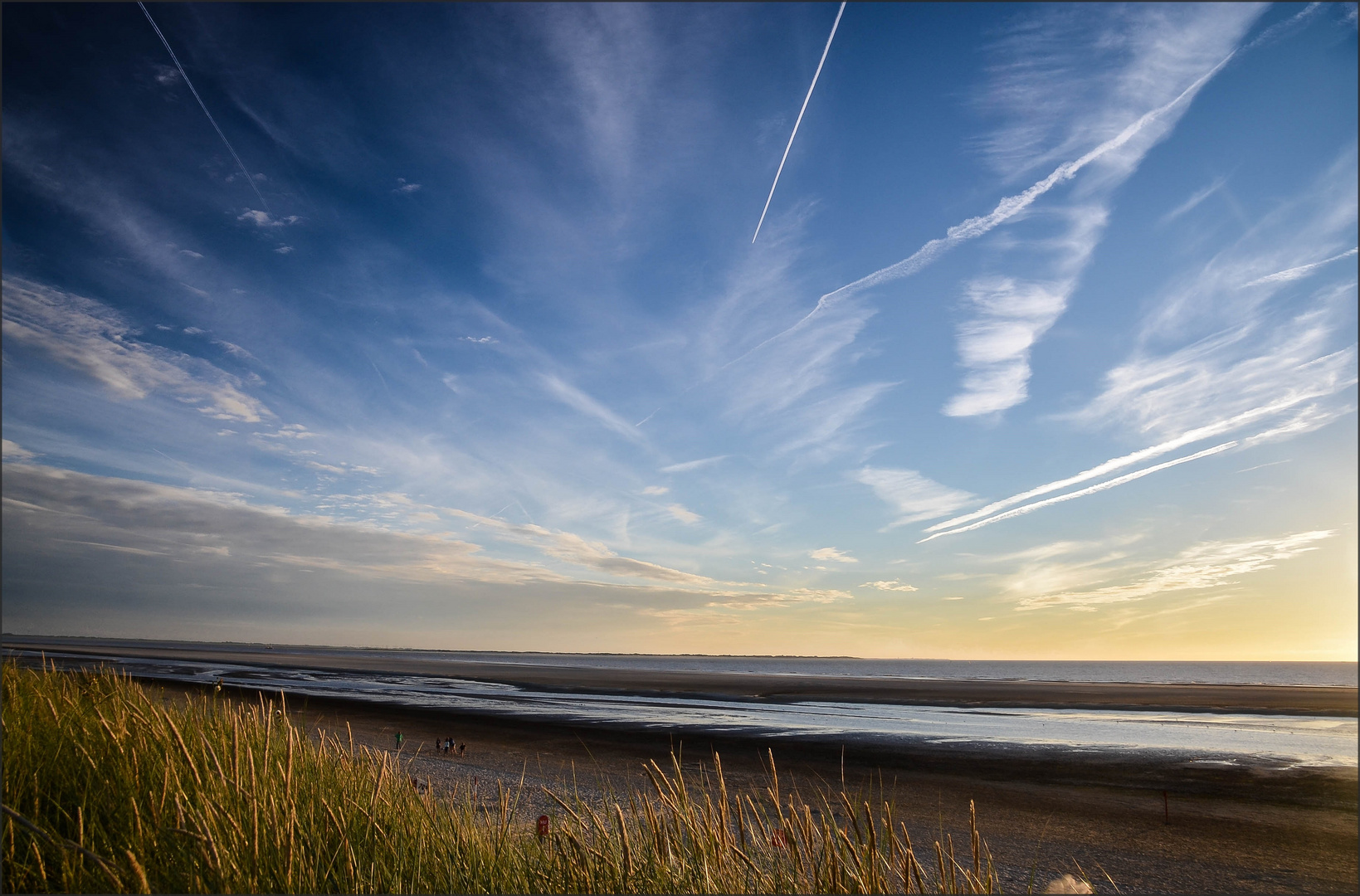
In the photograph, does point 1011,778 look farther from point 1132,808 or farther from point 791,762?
point 791,762

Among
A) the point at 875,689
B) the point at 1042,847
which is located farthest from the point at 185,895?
the point at 875,689

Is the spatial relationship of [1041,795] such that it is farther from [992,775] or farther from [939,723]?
[939,723]

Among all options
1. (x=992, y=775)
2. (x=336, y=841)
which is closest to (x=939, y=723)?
(x=992, y=775)

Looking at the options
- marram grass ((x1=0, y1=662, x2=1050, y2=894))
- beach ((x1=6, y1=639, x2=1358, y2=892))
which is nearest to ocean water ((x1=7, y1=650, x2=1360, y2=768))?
beach ((x1=6, y1=639, x2=1358, y2=892))

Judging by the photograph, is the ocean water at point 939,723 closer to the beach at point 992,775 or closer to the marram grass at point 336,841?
the beach at point 992,775

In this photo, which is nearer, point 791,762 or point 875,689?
point 791,762

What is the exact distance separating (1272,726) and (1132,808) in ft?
82.6

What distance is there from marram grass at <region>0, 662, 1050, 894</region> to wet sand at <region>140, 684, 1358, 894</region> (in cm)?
178

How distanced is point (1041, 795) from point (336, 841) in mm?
16956

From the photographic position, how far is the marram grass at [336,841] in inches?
127

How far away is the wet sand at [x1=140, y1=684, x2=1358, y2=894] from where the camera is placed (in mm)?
10648

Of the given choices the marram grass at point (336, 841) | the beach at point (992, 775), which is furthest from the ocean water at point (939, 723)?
the marram grass at point (336, 841)

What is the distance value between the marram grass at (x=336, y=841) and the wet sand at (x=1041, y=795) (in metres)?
1.78

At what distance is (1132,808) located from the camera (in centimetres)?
1458
